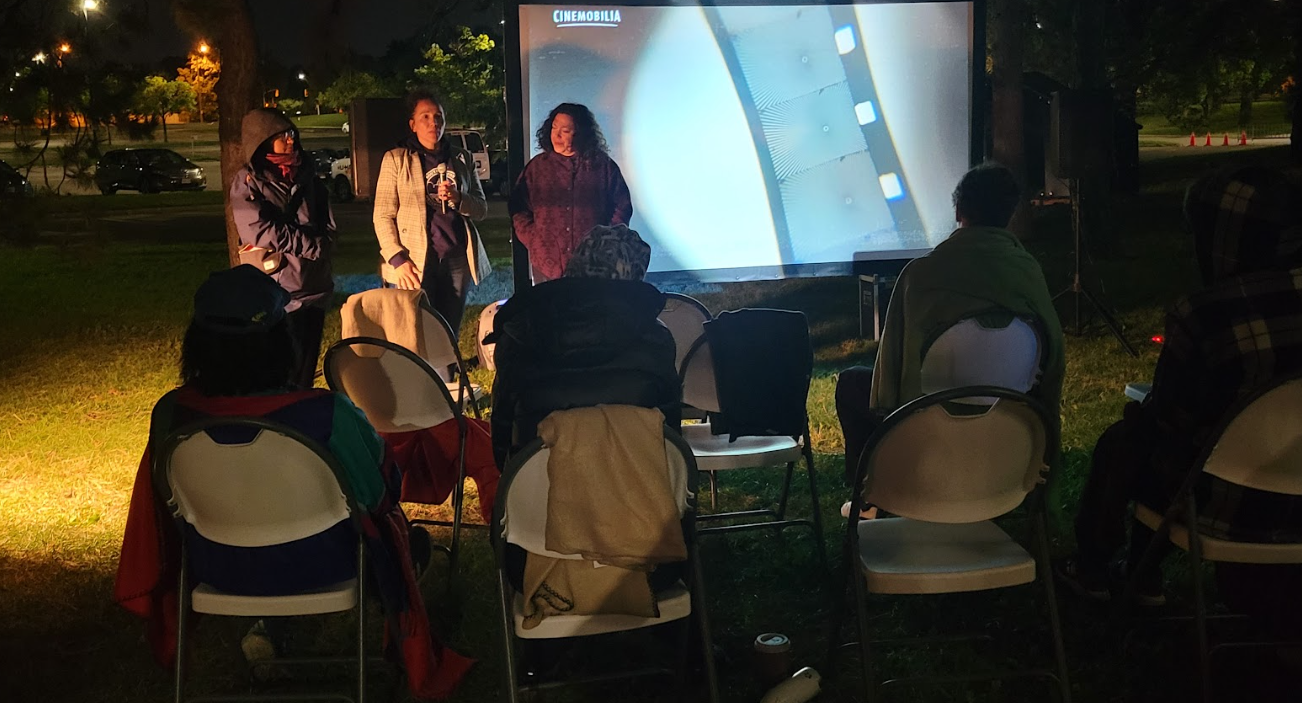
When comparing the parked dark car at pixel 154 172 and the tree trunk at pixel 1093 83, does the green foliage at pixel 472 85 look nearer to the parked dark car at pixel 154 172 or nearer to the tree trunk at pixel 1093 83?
the parked dark car at pixel 154 172

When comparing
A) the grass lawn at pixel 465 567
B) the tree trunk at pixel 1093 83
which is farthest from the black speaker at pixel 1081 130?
the tree trunk at pixel 1093 83

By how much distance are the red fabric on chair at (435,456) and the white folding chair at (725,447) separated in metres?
0.70

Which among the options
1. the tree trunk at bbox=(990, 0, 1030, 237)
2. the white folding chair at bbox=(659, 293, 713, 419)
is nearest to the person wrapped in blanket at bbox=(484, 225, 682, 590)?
the white folding chair at bbox=(659, 293, 713, 419)

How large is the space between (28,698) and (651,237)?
4312 millimetres

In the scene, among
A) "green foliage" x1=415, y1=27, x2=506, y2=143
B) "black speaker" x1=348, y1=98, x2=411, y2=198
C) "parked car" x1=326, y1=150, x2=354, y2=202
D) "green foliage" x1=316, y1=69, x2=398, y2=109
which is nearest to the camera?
"green foliage" x1=415, y1=27, x2=506, y2=143

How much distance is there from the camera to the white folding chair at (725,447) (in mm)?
3689

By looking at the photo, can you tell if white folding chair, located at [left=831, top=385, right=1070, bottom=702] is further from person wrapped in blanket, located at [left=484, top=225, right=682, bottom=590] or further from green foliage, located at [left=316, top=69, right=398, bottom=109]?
green foliage, located at [left=316, top=69, right=398, bottom=109]

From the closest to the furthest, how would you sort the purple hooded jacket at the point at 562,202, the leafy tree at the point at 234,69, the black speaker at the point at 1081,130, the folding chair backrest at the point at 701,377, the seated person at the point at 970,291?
the seated person at the point at 970,291, the folding chair backrest at the point at 701,377, the purple hooded jacket at the point at 562,202, the black speaker at the point at 1081,130, the leafy tree at the point at 234,69

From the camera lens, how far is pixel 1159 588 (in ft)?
11.7

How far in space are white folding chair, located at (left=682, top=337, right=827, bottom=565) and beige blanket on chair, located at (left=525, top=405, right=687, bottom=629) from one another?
1058 millimetres

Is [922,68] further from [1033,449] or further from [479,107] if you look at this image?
[479,107]

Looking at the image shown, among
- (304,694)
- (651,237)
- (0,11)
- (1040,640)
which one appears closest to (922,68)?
(651,237)

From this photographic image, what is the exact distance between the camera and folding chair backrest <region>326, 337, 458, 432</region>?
12.2ft

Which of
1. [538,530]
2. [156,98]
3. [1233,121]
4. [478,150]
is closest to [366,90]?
[478,150]
